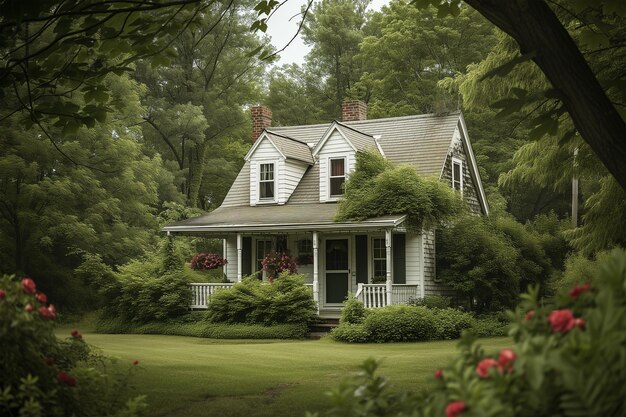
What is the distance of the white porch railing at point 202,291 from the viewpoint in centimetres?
2303

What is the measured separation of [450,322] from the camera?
1908 cm

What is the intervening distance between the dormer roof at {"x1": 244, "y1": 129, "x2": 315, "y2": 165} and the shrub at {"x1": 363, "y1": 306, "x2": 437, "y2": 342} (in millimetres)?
8444

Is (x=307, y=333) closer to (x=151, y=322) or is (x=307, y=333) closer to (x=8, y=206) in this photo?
(x=151, y=322)

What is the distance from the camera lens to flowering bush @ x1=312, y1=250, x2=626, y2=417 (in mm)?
2588

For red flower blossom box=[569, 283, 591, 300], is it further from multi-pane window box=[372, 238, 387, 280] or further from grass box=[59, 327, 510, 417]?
multi-pane window box=[372, 238, 387, 280]

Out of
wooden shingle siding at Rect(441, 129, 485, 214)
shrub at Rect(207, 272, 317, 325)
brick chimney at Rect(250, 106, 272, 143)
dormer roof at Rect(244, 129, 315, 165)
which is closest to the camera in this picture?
shrub at Rect(207, 272, 317, 325)

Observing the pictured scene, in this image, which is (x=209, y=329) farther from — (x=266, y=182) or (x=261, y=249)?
(x=266, y=182)

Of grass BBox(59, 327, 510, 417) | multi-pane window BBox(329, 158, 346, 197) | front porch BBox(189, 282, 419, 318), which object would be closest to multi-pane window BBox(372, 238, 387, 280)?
front porch BBox(189, 282, 419, 318)

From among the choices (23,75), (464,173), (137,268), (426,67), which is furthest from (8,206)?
(426,67)

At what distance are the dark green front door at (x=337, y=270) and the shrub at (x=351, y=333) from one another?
4750 millimetres

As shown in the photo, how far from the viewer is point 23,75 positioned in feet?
25.6

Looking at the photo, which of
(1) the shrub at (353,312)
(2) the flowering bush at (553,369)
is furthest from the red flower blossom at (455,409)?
(1) the shrub at (353,312)

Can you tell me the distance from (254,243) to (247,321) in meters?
4.62

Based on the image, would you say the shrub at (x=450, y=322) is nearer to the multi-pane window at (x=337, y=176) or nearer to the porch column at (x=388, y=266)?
the porch column at (x=388, y=266)
